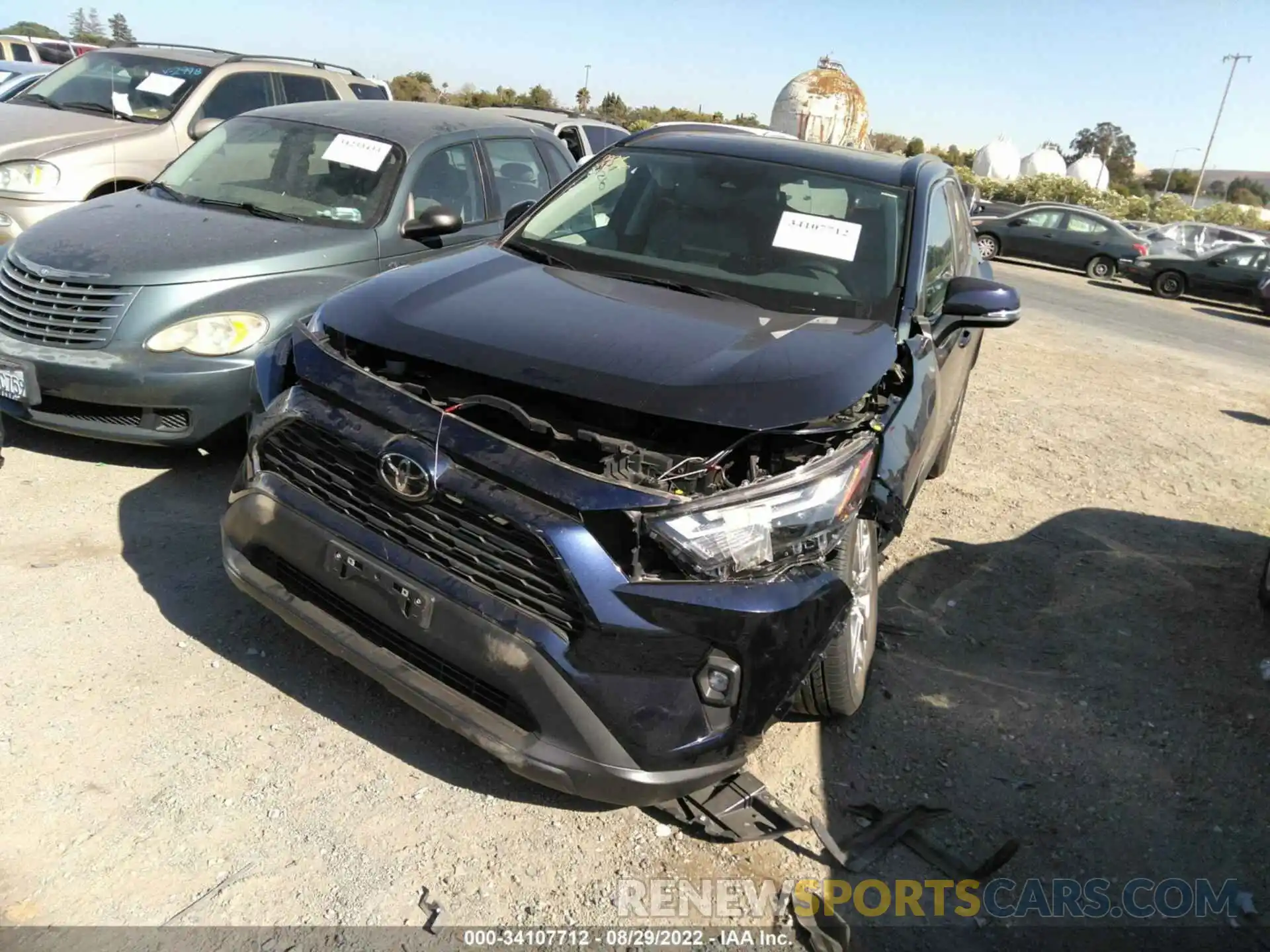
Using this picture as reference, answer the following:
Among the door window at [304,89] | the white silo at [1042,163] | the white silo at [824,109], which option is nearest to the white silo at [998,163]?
the white silo at [1042,163]

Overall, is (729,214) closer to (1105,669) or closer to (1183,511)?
(1105,669)

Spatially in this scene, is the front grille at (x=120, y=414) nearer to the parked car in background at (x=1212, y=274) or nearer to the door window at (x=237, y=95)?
the door window at (x=237, y=95)

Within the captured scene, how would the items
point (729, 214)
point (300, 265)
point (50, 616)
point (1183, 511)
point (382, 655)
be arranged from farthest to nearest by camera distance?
point (1183, 511) < point (300, 265) < point (729, 214) < point (50, 616) < point (382, 655)

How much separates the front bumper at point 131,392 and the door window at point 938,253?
9.59ft

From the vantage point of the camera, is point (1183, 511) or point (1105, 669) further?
point (1183, 511)

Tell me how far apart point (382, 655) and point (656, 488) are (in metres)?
0.91

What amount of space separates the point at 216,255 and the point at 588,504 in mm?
2973

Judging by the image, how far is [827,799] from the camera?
287 cm

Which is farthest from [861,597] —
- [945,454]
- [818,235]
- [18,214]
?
[18,214]

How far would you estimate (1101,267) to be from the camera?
2050 centimetres

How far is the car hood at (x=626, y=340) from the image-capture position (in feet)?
8.31

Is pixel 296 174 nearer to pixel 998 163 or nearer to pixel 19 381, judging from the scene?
pixel 19 381

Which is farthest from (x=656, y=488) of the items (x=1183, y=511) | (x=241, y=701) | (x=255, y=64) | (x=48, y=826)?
(x=255, y=64)

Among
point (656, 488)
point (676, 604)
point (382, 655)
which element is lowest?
point (382, 655)
